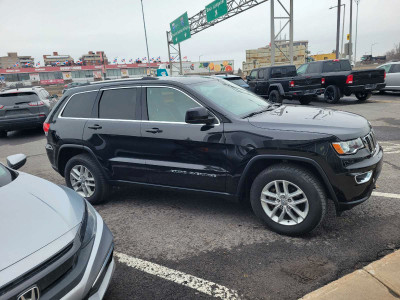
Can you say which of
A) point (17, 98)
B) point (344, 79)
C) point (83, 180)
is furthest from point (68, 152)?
point (344, 79)

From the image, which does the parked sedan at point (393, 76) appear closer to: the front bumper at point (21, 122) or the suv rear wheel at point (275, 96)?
the suv rear wheel at point (275, 96)

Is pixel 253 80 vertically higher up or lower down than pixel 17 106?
higher up

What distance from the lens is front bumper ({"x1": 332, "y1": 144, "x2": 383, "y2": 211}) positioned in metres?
2.95

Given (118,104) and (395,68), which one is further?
(395,68)

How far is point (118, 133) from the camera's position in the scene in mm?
4062

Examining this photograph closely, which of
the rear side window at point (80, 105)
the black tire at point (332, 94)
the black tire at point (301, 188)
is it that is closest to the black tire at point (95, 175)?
the rear side window at point (80, 105)

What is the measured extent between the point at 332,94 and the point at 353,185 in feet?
39.4

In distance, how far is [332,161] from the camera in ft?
9.68

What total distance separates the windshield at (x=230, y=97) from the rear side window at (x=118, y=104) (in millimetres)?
890

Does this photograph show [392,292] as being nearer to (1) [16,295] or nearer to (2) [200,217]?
(2) [200,217]

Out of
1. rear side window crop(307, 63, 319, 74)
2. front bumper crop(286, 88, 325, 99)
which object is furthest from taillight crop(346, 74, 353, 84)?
rear side window crop(307, 63, 319, 74)

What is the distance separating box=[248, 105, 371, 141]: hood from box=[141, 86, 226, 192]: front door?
0.56m

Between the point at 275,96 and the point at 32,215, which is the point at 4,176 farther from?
the point at 275,96

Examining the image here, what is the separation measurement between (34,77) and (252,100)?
75.1m
